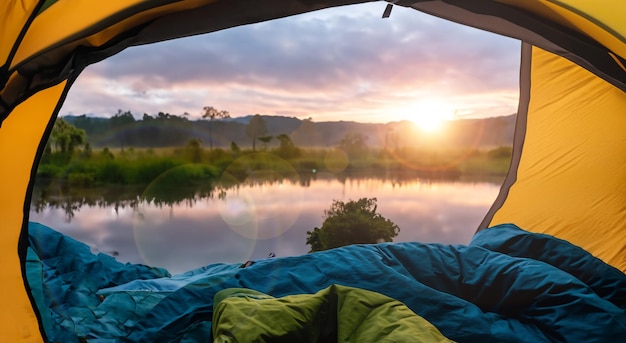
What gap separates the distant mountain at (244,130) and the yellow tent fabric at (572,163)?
142 centimetres

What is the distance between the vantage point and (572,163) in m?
1.95

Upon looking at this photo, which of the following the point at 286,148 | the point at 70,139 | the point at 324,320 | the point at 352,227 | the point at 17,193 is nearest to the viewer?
the point at 324,320

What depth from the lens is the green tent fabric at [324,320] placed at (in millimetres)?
855

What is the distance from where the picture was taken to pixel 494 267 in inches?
53.1

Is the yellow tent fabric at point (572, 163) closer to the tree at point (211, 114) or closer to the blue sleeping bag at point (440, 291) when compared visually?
the blue sleeping bag at point (440, 291)

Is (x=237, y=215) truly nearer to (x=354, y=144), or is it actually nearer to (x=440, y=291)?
(x=354, y=144)

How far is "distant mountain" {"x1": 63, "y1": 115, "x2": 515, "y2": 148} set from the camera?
3738 mm

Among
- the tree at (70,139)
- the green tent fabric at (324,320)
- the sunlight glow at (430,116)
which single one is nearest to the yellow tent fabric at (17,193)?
the green tent fabric at (324,320)

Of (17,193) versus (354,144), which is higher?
(354,144)

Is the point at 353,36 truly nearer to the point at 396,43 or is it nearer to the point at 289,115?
the point at 396,43

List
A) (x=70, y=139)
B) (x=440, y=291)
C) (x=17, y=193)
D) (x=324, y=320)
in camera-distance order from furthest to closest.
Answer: (x=70, y=139)
(x=440, y=291)
(x=17, y=193)
(x=324, y=320)

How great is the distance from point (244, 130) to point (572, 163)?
2527 mm

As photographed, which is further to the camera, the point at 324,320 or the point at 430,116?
the point at 430,116

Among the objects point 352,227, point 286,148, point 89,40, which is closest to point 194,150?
point 286,148
